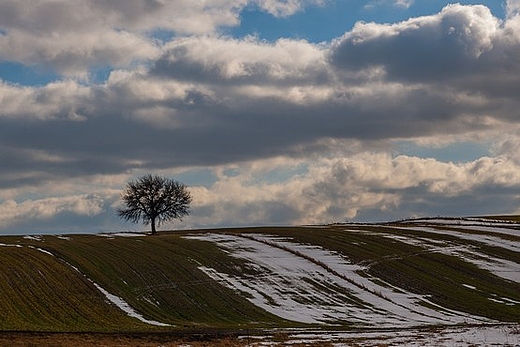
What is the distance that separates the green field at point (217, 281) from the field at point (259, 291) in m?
0.16

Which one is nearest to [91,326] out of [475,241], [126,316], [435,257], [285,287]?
[126,316]

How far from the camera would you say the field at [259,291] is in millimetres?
46938

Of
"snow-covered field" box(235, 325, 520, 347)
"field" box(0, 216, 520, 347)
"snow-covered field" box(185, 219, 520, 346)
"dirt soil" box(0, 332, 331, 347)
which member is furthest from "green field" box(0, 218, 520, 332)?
"snow-covered field" box(235, 325, 520, 347)

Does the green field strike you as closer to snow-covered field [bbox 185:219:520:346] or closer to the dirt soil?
snow-covered field [bbox 185:219:520:346]

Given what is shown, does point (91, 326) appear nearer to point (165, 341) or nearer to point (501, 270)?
point (165, 341)

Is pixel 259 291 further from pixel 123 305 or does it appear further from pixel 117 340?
pixel 117 340

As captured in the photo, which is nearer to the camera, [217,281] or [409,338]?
[409,338]

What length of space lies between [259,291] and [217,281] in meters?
4.45

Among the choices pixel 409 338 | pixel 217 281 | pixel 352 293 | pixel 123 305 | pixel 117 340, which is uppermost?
pixel 217 281

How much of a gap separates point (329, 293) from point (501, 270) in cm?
2593

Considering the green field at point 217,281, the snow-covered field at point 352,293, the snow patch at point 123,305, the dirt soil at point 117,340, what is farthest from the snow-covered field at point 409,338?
the snow patch at point 123,305

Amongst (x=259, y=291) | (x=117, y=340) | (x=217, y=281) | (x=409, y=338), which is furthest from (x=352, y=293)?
(x=117, y=340)

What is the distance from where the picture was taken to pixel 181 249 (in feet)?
279

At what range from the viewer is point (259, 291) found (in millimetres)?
69500
